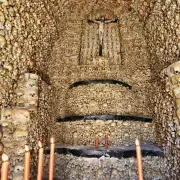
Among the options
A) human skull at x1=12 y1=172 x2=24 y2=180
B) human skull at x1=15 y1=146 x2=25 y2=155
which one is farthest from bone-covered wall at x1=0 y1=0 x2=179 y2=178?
human skull at x1=12 y1=172 x2=24 y2=180

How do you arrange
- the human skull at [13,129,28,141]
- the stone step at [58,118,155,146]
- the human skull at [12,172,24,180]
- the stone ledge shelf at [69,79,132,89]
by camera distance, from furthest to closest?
the stone ledge shelf at [69,79,132,89] → the stone step at [58,118,155,146] → the human skull at [13,129,28,141] → the human skull at [12,172,24,180]

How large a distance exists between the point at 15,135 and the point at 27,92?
1.38ft

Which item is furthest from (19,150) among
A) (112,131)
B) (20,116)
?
(112,131)

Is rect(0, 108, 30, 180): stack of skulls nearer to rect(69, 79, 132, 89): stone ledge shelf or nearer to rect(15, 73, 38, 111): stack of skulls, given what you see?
rect(15, 73, 38, 111): stack of skulls

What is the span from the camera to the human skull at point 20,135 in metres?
1.78

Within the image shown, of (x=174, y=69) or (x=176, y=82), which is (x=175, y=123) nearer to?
(x=176, y=82)

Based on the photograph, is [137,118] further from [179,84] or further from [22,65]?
[22,65]

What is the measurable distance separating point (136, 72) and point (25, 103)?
173 centimetres

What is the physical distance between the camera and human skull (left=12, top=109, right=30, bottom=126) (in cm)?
181

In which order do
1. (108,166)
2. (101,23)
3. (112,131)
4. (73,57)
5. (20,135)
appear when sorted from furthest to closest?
1. (101,23)
2. (73,57)
3. (112,131)
4. (108,166)
5. (20,135)

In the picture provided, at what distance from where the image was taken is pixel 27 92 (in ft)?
6.75

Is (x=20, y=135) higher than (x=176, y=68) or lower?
lower

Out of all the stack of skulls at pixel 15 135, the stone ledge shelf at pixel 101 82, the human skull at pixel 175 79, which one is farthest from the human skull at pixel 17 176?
the stone ledge shelf at pixel 101 82

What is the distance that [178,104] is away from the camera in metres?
1.77
